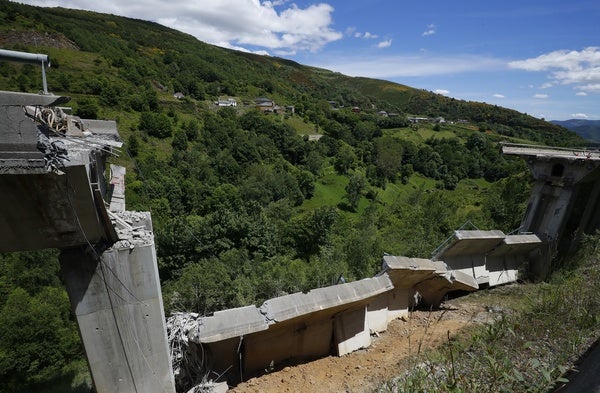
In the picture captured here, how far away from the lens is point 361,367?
19.2 feet

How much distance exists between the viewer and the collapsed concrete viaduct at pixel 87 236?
3.83m

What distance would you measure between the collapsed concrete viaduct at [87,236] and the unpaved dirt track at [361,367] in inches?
72.5

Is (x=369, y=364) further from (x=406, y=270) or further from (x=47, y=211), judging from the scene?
(x=47, y=211)

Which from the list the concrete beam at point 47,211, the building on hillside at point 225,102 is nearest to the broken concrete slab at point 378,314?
the concrete beam at point 47,211

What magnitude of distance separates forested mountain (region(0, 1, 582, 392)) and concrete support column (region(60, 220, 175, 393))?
17.2ft

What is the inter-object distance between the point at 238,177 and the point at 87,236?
160ft

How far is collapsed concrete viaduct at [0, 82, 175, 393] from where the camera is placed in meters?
3.83

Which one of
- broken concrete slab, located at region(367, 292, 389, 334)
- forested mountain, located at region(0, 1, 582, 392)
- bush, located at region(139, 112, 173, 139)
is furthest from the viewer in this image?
bush, located at region(139, 112, 173, 139)

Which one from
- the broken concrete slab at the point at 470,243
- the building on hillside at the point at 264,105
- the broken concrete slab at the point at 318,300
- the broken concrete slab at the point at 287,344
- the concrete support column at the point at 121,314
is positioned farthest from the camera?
the building on hillside at the point at 264,105

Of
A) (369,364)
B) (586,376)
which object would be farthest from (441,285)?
(586,376)

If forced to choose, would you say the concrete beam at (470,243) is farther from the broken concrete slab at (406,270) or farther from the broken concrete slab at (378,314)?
the broken concrete slab at (378,314)

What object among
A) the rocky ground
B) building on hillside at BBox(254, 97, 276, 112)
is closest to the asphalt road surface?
the rocky ground

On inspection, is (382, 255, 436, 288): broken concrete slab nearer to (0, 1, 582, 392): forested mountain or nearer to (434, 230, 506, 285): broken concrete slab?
(434, 230, 506, 285): broken concrete slab

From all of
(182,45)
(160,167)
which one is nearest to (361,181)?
(160,167)
